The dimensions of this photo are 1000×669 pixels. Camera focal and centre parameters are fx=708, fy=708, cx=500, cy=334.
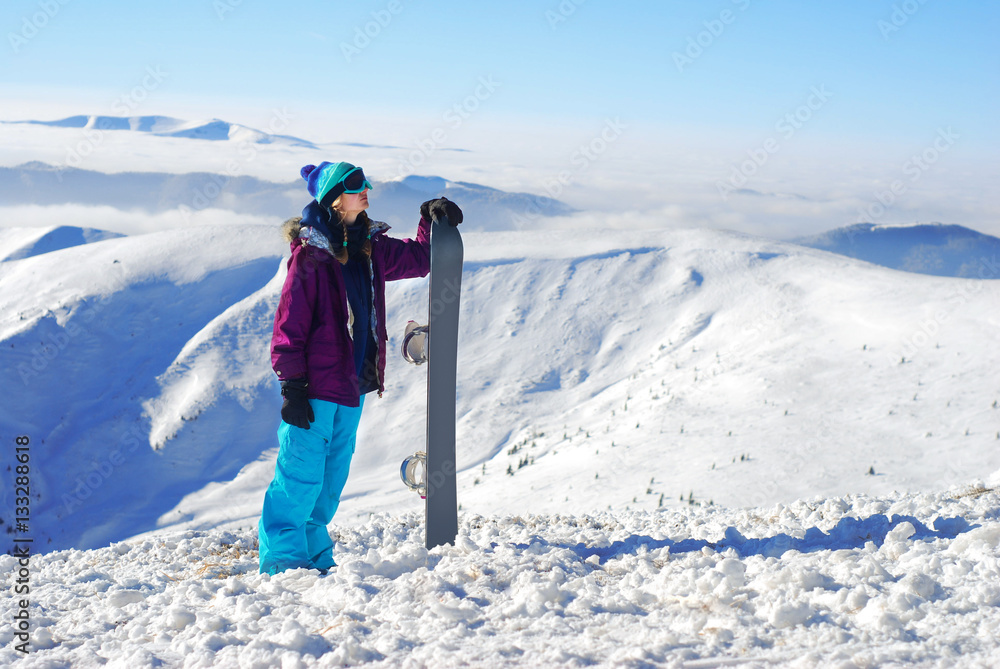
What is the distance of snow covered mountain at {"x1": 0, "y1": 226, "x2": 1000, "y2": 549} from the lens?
10305mm

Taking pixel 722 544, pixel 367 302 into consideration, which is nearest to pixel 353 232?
pixel 367 302

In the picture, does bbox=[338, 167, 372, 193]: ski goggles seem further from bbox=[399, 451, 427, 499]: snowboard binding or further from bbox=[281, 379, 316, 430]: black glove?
bbox=[399, 451, 427, 499]: snowboard binding

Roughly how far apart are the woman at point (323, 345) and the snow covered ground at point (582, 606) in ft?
1.69

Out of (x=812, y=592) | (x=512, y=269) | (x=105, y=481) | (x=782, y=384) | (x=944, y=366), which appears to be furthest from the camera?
(x=512, y=269)

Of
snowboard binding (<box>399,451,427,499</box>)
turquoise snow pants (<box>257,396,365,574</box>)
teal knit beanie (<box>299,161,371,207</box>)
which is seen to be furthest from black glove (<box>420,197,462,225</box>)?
snowboard binding (<box>399,451,427,499</box>)

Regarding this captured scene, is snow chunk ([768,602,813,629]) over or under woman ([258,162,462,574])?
under

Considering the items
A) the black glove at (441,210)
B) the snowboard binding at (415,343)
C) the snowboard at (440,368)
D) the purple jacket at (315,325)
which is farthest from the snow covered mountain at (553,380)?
the purple jacket at (315,325)

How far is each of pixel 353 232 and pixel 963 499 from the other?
478cm

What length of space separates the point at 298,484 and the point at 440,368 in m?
1.11

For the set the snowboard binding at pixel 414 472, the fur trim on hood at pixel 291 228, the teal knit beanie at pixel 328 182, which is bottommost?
the snowboard binding at pixel 414 472

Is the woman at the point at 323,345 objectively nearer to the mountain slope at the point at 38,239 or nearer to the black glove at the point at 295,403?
the black glove at the point at 295,403

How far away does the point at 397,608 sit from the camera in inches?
128

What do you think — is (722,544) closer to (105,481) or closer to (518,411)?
(518,411)

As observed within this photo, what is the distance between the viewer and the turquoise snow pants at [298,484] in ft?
13.9
